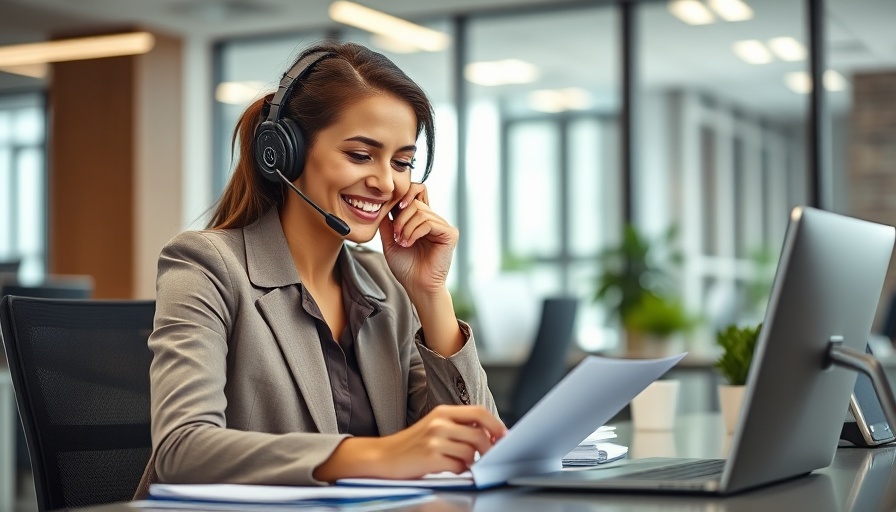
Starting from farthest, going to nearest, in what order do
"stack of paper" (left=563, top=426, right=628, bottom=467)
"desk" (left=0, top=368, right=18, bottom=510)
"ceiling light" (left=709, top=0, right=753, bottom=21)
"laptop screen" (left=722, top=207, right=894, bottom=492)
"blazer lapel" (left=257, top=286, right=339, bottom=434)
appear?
1. "ceiling light" (left=709, top=0, right=753, bottom=21)
2. "desk" (left=0, top=368, right=18, bottom=510)
3. "blazer lapel" (left=257, top=286, right=339, bottom=434)
4. "stack of paper" (left=563, top=426, right=628, bottom=467)
5. "laptop screen" (left=722, top=207, right=894, bottom=492)

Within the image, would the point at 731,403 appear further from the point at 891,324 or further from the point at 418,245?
the point at 891,324

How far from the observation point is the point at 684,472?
1.20 meters

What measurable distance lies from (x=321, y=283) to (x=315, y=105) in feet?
0.83

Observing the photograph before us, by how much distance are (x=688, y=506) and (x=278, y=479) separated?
0.39 m

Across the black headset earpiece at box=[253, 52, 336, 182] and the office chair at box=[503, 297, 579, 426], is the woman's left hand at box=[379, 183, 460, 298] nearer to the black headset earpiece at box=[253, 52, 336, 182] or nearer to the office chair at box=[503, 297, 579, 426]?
the black headset earpiece at box=[253, 52, 336, 182]

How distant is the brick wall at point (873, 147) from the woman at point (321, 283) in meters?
7.14

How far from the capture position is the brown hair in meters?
1.59

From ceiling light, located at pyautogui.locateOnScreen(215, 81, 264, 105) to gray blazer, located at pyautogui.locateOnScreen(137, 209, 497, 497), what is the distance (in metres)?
6.30

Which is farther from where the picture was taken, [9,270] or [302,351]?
[9,270]

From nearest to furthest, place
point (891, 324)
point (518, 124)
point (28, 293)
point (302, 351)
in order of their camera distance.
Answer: point (302, 351)
point (28, 293)
point (891, 324)
point (518, 124)

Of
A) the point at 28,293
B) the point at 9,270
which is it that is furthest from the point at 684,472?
the point at 9,270

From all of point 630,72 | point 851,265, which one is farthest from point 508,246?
point 851,265

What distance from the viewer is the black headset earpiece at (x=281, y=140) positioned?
1.56 m

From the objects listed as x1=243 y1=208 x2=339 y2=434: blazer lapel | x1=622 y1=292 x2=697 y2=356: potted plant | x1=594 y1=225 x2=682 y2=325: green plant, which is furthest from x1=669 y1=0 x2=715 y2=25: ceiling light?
x1=243 y1=208 x2=339 y2=434: blazer lapel
